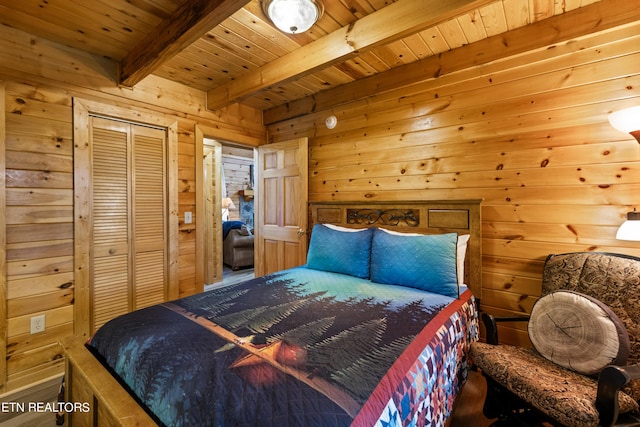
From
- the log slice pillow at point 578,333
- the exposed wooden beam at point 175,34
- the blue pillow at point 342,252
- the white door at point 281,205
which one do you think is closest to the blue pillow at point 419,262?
the blue pillow at point 342,252

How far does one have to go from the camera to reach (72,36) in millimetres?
2078

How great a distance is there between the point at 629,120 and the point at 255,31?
235 centimetres

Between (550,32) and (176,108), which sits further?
(176,108)

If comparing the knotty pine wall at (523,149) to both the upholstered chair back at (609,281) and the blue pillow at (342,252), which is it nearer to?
the upholstered chair back at (609,281)

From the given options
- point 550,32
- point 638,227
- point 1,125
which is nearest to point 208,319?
point 1,125

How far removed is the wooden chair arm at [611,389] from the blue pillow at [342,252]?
1.36 metres

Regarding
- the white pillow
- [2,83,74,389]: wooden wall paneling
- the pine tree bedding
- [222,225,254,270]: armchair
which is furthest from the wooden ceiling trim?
[222,225,254,270]: armchair

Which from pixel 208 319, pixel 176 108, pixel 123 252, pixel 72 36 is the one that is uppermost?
pixel 72 36

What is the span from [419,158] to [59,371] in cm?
342

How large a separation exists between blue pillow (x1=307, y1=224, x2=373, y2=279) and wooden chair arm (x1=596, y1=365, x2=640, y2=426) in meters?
1.36

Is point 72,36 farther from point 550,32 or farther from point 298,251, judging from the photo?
point 550,32

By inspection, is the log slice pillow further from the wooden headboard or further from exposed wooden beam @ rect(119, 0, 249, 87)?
exposed wooden beam @ rect(119, 0, 249, 87)

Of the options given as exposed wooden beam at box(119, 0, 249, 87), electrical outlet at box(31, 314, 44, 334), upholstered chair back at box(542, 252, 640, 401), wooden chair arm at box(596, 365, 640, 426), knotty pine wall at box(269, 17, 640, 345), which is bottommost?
electrical outlet at box(31, 314, 44, 334)

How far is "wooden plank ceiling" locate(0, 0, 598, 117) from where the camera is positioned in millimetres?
1696
